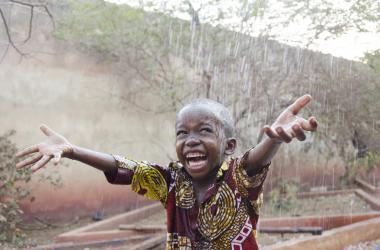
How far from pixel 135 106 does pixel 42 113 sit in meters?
1.79

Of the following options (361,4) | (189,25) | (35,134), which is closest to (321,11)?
(361,4)

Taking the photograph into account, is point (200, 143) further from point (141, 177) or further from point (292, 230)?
point (292, 230)

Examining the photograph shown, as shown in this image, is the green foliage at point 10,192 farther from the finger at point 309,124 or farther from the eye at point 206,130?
the finger at point 309,124

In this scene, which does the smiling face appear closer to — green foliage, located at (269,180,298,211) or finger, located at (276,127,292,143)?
finger, located at (276,127,292,143)

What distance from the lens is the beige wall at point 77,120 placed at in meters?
7.16

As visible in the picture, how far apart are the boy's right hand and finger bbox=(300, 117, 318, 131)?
0.90m

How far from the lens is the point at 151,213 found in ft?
26.4

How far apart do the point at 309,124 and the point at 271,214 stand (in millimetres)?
6670

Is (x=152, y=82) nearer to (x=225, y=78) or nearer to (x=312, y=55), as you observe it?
(x=225, y=78)

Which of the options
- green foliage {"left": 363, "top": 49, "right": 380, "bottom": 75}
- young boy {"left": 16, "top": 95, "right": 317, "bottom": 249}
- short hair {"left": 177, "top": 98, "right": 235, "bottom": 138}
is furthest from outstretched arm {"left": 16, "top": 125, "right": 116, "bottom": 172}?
green foliage {"left": 363, "top": 49, "right": 380, "bottom": 75}

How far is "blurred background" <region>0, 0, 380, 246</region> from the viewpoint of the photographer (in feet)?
22.8

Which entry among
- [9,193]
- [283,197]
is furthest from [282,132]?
[283,197]

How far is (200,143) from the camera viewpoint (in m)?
1.85

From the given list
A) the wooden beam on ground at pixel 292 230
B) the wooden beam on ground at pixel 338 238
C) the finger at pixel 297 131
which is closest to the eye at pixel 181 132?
the finger at pixel 297 131
